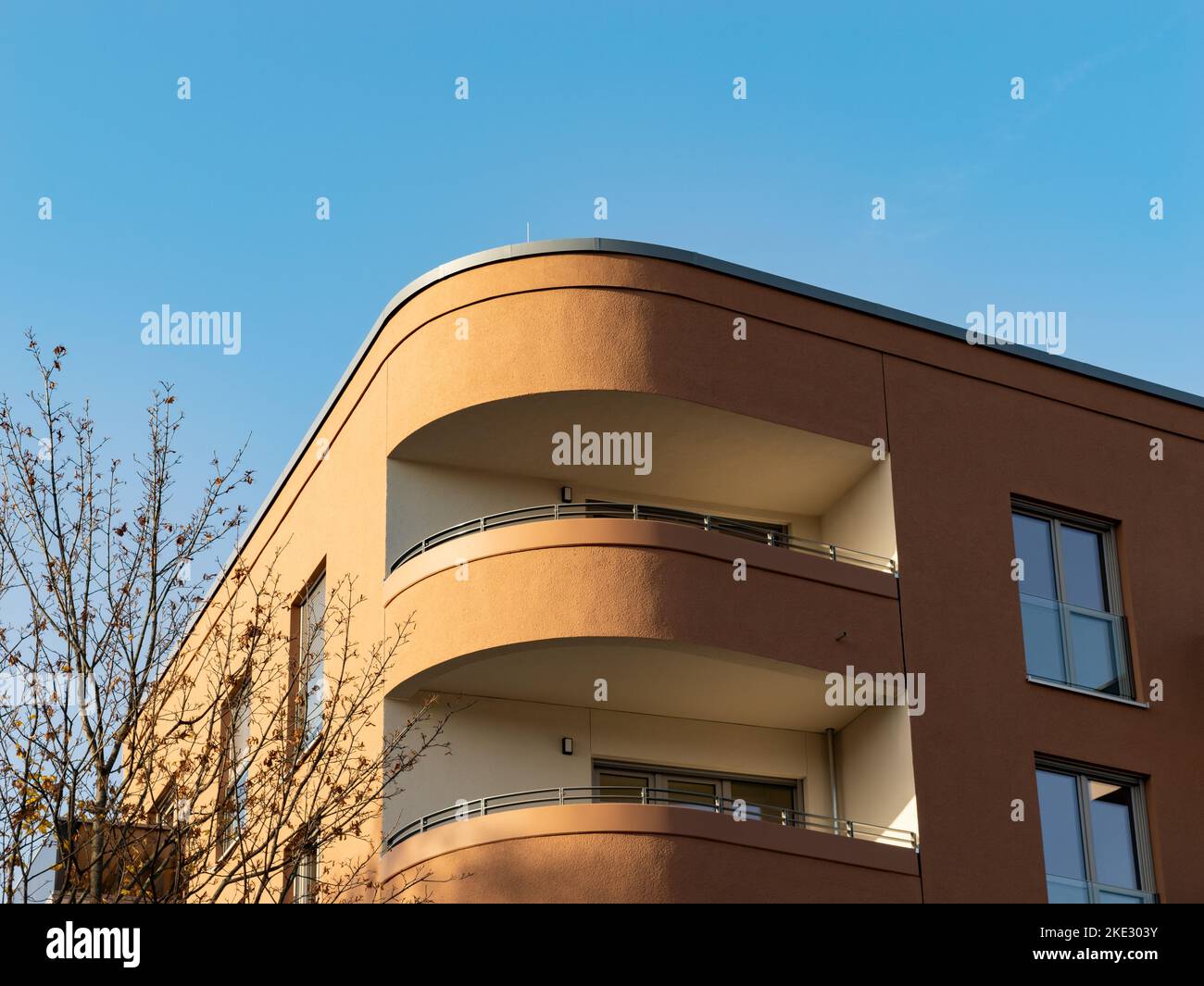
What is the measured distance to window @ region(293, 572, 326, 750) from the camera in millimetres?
19094

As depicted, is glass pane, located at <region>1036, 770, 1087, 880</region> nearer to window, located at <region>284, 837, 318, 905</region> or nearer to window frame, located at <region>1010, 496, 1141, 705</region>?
window frame, located at <region>1010, 496, 1141, 705</region>

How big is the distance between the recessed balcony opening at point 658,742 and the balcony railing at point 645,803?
0.9 inches

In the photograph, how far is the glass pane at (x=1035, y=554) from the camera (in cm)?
1969

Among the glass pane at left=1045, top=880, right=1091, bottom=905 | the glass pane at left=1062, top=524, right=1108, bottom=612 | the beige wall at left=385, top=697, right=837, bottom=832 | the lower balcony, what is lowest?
the glass pane at left=1045, top=880, right=1091, bottom=905

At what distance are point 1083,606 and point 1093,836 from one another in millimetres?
2679

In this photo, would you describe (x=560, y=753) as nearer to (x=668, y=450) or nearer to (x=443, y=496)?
(x=443, y=496)

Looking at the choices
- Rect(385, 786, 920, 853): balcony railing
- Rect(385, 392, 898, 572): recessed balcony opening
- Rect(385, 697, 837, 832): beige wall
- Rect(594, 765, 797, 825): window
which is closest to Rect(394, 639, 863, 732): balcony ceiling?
Rect(385, 697, 837, 832): beige wall

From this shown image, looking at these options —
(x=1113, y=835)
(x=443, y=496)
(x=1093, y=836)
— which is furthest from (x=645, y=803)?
(x=1113, y=835)

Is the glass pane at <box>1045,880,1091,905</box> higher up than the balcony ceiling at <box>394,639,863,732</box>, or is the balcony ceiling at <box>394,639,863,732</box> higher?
the balcony ceiling at <box>394,639,863,732</box>

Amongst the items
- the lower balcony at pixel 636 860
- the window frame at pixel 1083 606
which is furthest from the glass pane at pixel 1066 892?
the window frame at pixel 1083 606

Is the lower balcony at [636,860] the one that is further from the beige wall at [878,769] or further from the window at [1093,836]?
the window at [1093,836]

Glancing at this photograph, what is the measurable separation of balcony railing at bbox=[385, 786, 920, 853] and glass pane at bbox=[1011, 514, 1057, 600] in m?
3.37
